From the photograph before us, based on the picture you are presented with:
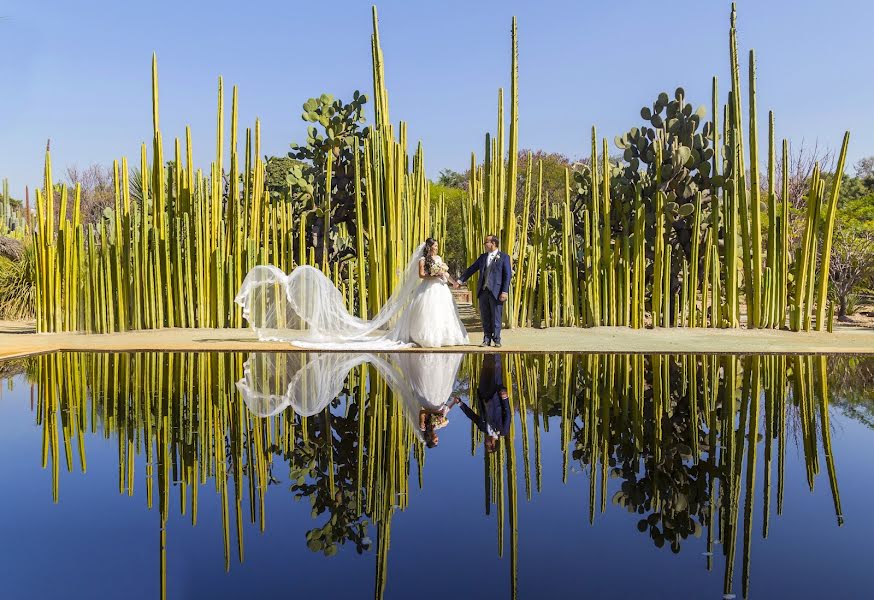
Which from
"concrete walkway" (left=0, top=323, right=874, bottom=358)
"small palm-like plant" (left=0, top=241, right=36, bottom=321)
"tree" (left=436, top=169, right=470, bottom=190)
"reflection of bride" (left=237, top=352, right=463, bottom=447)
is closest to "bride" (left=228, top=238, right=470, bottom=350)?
"concrete walkway" (left=0, top=323, right=874, bottom=358)

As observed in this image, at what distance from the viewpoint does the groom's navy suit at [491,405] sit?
5.71 meters

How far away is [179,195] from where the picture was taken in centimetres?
→ 1225

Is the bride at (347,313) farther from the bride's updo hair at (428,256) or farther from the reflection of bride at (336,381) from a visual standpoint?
the reflection of bride at (336,381)

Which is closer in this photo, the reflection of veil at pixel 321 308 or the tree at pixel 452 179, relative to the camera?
the reflection of veil at pixel 321 308

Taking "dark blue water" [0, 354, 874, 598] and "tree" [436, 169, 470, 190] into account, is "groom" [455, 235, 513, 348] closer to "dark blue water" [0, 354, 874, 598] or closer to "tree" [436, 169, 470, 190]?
"dark blue water" [0, 354, 874, 598]

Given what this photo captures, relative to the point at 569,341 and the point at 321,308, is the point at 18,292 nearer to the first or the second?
the point at 321,308

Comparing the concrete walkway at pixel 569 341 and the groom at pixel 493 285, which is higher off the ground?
the groom at pixel 493 285

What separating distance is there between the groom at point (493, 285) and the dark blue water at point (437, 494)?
124 inches

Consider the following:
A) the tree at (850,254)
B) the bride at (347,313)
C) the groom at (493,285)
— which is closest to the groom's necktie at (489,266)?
the groom at (493,285)

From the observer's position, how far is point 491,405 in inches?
254

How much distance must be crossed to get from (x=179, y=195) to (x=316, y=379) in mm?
5368

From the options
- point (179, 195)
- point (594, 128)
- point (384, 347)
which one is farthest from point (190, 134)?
point (594, 128)

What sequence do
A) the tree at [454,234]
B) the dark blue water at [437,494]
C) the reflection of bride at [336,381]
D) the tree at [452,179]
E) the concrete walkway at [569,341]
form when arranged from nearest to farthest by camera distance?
the dark blue water at [437,494], the reflection of bride at [336,381], the concrete walkway at [569,341], the tree at [454,234], the tree at [452,179]

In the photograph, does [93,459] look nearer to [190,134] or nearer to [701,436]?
[701,436]
